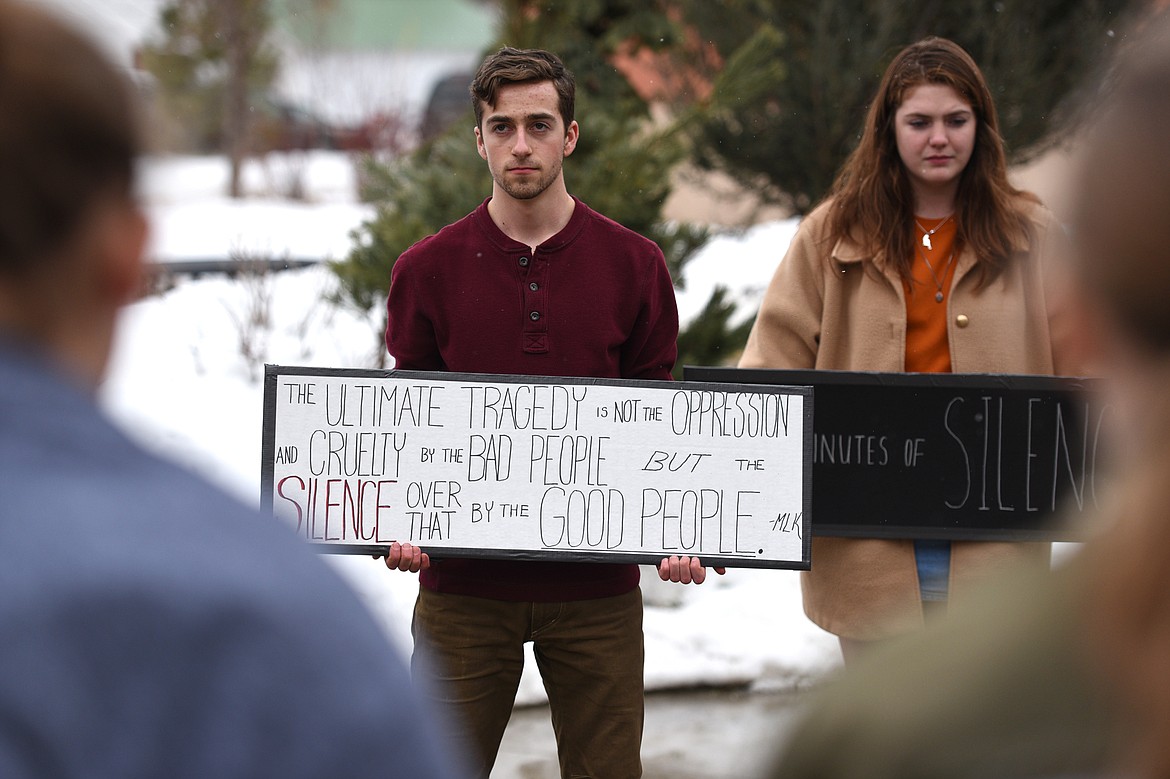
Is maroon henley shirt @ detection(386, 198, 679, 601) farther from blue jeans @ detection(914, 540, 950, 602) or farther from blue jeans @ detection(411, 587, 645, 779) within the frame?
blue jeans @ detection(914, 540, 950, 602)

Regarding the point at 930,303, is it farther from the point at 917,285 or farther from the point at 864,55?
the point at 864,55

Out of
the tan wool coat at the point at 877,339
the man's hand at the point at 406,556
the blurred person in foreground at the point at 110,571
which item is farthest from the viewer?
the tan wool coat at the point at 877,339

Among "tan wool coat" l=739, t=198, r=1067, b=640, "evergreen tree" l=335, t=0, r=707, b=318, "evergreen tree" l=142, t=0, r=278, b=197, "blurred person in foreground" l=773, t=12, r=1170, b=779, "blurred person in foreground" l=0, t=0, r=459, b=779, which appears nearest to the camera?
"blurred person in foreground" l=773, t=12, r=1170, b=779

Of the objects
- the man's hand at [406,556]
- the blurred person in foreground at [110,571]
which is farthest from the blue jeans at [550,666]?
the blurred person in foreground at [110,571]

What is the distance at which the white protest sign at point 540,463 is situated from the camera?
3174 millimetres

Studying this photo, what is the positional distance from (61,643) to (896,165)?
9.66ft

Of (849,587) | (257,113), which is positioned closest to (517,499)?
(849,587)

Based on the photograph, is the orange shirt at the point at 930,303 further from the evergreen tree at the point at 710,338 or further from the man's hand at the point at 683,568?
the evergreen tree at the point at 710,338

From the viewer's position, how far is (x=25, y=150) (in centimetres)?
100

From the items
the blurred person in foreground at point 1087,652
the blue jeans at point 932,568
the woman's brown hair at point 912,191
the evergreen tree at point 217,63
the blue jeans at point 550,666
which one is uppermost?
the evergreen tree at point 217,63

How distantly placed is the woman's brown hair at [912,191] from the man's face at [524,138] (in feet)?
2.65

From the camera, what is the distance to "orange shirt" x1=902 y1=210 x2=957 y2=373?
3.43 m

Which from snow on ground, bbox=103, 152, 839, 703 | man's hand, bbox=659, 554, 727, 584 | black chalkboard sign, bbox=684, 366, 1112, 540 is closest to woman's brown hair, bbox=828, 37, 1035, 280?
black chalkboard sign, bbox=684, 366, 1112, 540

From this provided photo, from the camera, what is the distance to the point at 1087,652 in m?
0.81
